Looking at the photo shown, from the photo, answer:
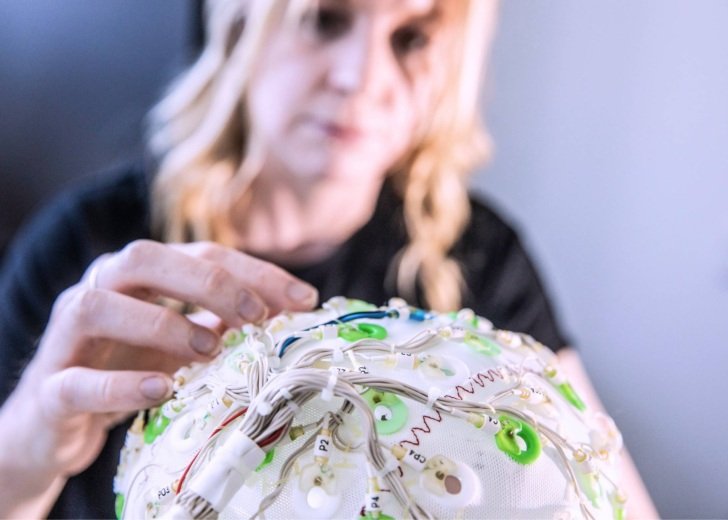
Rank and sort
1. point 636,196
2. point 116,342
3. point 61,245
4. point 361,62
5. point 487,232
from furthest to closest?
point 636,196
point 487,232
point 61,245
point 361,62
point 116,342

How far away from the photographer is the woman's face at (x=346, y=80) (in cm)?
80

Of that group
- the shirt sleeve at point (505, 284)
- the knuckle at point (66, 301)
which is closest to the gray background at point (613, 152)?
the shirt sleeve at point (505, 284)

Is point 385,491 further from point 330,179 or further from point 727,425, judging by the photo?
point 727,425

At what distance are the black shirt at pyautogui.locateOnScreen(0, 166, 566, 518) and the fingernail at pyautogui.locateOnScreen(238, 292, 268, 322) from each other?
44cm

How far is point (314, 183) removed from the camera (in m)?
0.96

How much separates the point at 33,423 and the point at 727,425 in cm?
88

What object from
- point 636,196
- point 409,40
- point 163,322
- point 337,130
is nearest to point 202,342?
point 163,322

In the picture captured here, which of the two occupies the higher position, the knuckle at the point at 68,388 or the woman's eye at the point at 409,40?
the woman's eye at the point at 409,40

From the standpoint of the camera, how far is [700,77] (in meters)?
1.12

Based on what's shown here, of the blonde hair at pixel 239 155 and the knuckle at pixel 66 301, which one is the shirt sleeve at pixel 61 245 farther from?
the knuckle at pixel 66 301

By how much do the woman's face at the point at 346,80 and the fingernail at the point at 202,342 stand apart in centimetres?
43

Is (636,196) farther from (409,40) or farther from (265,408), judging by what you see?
(265,408)

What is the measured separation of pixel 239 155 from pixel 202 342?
0.61 meters

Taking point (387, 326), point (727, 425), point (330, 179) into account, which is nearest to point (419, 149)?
point (330, 179)
